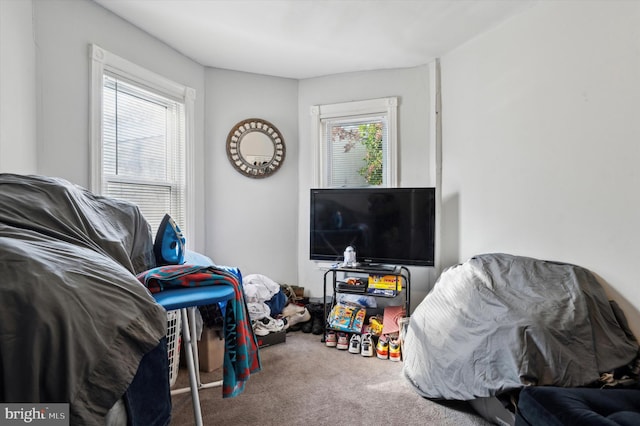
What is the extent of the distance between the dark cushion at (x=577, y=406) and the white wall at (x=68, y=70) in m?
2.72

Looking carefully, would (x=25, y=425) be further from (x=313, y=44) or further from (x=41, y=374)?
(x=313, y=44)

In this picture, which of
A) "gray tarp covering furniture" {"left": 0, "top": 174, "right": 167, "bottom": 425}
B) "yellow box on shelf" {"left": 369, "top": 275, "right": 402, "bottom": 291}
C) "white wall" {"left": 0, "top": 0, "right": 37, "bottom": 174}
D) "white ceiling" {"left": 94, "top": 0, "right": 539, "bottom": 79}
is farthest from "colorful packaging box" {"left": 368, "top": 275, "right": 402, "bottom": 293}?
"white wall" {"left": 0, "top": 0, "right": 37, "bottom": 174}

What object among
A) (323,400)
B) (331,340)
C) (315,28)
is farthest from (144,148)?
(323,400)

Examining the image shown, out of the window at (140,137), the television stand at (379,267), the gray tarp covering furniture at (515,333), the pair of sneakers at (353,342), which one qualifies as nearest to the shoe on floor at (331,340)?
the pair of sneakers at (353,342)

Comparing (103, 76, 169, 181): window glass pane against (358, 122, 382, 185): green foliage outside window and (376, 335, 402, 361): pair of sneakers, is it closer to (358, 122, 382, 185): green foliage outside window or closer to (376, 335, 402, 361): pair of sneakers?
(358, 122, 382, 185): green foliage outside window

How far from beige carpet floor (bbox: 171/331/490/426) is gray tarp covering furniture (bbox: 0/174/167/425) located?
116 centimetres

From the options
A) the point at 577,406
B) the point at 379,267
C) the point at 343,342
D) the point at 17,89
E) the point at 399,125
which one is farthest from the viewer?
the point at 399,125

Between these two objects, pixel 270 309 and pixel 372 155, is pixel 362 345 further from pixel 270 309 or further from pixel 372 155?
pixel 372 155

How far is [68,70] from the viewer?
2070 millimetres

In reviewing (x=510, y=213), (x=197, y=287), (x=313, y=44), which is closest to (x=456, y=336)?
(x=510, y=213)

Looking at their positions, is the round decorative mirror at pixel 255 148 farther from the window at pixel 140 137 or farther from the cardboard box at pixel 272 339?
the cardboard box at pixel 272 339

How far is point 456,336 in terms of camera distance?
1.79m

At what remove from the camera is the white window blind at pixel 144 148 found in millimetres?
2410

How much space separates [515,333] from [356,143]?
2.34 m
